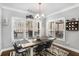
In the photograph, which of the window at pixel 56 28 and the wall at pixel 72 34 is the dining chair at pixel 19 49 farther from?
the wall at pixel 72 34

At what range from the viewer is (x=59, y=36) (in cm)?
153

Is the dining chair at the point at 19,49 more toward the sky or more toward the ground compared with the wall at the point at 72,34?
more toward the ground

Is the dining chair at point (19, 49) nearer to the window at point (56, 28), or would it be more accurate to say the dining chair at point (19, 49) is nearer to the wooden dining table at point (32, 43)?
the wooden dining table at point (32, 43)

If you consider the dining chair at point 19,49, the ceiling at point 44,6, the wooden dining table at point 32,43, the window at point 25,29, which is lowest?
the dining chair at point 19,49

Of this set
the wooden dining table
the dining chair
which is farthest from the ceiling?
the dining chair

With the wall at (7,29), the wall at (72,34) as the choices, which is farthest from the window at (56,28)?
the wall at (7,29)

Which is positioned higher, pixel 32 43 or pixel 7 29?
pixel 7 29

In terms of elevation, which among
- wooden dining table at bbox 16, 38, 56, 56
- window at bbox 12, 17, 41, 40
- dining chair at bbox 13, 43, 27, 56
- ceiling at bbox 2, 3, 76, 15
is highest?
ceiling at bbox 2, 3, 76, 15

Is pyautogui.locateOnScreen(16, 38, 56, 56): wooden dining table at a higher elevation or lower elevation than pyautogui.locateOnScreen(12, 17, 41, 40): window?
lower

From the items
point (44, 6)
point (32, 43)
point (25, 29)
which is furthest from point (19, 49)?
point (44, 6)

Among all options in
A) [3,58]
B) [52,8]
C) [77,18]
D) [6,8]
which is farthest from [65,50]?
[6,8]

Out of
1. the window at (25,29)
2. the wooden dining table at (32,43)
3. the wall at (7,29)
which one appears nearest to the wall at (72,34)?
the wooden dining table at (32,43)

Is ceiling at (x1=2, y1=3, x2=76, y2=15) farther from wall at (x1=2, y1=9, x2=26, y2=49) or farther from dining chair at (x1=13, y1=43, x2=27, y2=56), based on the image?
dining chair at (x1=13, y1=43, x2=27, y2=56)

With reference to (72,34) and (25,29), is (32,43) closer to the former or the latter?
(25,29)
